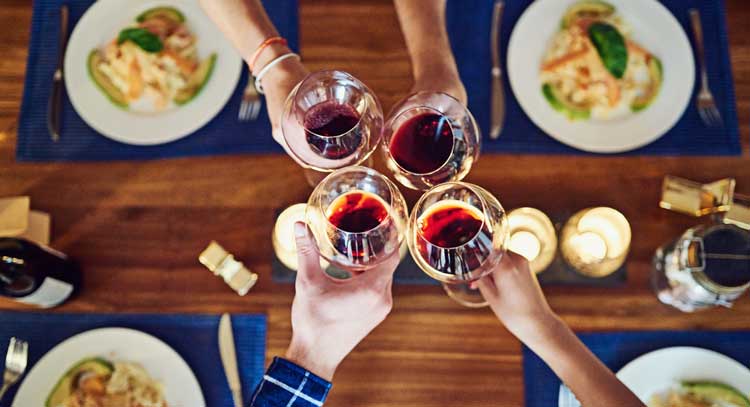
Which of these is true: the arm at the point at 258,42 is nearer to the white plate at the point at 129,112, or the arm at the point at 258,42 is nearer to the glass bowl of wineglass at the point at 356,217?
the white plate at the point at 129,112

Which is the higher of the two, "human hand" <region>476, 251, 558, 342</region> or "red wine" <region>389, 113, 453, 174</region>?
"red wine" <region>389, 113, 453, 174</region>

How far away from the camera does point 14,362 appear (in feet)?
3.76

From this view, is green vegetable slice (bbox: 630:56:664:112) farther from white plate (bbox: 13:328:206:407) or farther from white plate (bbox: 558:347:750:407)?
white plate (bbox: 13:328:206:407)

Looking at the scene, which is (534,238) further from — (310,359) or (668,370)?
(310,359)

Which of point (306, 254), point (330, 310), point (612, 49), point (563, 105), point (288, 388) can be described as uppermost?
point (612, 49)

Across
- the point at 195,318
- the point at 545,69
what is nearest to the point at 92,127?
the point at 195,318

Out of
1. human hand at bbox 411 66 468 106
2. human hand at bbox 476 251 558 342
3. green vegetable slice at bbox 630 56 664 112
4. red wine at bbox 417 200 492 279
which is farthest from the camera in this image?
green vegetable slice at bbox 630 56 664 112

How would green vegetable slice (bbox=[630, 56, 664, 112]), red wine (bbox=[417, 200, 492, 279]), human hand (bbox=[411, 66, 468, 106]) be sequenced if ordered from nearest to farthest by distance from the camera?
red wine (bbox=[417, 200, 492, 279]) < human hand (bbox=[411, 66, 468, 106]) < green vegetable slice (bbox=[630, 56, 664, 112])

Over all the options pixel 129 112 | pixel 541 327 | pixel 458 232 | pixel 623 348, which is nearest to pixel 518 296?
pixel 541 327

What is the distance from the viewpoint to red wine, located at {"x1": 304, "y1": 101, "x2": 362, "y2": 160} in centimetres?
96

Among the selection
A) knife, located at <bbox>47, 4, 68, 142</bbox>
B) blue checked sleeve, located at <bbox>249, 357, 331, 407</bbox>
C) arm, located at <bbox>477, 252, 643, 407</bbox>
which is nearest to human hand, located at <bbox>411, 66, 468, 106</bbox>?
arm, located at <bbox>477, 252, 643, 407</bbox>

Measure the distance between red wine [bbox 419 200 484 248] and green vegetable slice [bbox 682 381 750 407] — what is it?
548 millimetres

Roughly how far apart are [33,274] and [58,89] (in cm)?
43

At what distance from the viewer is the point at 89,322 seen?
1184mm
